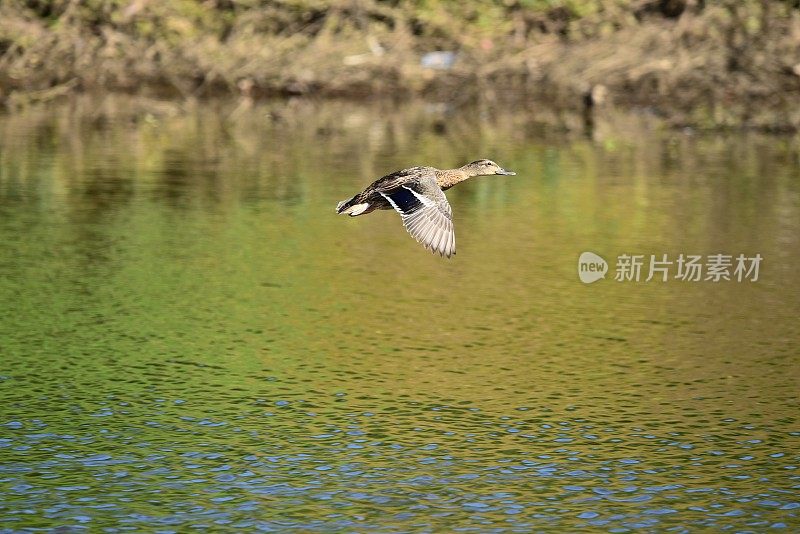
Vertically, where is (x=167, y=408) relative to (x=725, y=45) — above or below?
below

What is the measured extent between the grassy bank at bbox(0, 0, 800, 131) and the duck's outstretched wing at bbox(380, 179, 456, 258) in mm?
22630

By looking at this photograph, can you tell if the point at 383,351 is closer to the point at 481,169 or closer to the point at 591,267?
the point at 481,169

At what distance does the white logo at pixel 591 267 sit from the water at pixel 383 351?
15 centimetres

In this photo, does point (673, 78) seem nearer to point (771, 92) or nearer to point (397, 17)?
point (771, 92)

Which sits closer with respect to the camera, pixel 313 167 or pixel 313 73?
pixel 313 167

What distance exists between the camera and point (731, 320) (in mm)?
15633

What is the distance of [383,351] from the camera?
46.3 feet

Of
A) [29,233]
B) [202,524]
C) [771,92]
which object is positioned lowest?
[202,524]

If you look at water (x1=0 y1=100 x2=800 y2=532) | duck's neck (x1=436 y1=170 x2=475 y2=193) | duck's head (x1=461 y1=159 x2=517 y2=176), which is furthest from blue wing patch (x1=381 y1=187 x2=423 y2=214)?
water (x1=0 y1=100 x2=800 y2=532)

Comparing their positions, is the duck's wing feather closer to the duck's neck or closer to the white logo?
the duck's neck

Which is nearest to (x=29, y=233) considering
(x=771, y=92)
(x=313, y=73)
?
(x=313, y=73)

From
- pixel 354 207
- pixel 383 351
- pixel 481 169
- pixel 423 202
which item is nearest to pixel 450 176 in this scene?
pixel 481 169

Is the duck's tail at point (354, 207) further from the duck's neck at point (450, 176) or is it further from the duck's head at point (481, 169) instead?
the duck's head at point (481, 169)

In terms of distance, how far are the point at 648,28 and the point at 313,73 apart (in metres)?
7.62
